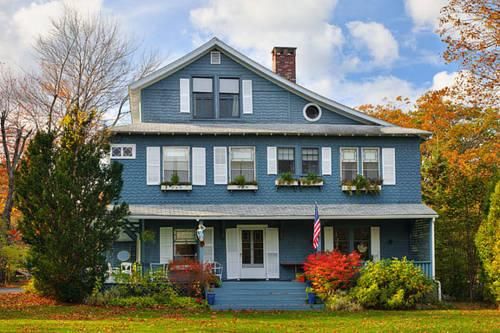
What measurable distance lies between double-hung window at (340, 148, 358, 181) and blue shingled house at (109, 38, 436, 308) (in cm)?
3

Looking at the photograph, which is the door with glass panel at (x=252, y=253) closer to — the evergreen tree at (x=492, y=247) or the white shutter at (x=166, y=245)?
the white shutter at (x=166, y=245)

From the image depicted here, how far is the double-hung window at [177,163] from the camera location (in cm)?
2300

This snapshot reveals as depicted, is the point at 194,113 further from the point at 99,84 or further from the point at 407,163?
the point at 99,84

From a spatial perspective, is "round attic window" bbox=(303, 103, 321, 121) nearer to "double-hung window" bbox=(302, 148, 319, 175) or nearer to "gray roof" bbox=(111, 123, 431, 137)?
"gray roof" bbox=(111, 123, 431, 137)

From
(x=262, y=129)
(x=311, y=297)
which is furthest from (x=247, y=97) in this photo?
(x=311, y=297)

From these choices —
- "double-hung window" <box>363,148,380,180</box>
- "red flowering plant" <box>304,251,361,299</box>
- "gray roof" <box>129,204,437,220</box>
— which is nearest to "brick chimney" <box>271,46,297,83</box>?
"double-hung window" <box>363,148,380,180</box>

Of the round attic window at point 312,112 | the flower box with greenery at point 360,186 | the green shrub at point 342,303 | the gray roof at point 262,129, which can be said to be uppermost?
the round attic window at point 312,112

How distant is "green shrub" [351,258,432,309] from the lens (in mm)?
19297

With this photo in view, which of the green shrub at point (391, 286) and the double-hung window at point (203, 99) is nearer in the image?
the green shrub at point (391, 286)

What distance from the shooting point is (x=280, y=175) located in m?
23.3

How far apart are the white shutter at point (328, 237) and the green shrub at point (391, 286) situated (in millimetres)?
3193

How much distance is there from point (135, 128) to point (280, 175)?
16.5 feet

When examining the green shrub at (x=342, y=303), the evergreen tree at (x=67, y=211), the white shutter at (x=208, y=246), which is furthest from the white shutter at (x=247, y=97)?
the green shrub at (x=342, y=303)

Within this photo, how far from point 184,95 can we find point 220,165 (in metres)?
2.75
